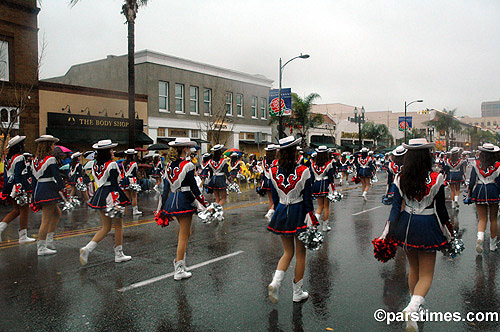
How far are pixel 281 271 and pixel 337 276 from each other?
163 centimetres

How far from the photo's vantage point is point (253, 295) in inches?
205

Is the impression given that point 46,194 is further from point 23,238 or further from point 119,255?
point 119,255

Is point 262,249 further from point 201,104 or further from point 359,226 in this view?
point 201,104

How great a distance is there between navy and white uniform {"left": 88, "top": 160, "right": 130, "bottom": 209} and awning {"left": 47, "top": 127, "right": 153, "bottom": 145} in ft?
57.5

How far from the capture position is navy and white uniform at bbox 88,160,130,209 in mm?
6531

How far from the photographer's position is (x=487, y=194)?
7137 millimetres

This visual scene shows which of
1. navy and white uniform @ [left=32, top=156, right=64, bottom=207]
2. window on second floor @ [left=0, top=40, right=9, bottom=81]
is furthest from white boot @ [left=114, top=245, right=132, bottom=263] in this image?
window on second floor @ [left=0, top=40, right=9, bottom=81]

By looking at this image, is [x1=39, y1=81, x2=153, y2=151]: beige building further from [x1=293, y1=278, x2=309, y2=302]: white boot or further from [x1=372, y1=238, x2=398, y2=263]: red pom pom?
[x1=372, y1=238, x2=398, y2=263]: red pom pom

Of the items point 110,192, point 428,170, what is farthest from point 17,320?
point 428,170

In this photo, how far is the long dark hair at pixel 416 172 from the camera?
4.09 metres

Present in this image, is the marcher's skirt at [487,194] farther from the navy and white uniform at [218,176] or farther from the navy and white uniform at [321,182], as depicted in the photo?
the navy and white uniform at [218,176]

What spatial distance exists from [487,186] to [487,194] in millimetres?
145

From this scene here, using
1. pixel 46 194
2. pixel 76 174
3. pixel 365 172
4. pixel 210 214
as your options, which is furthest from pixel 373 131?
pixel 210 214

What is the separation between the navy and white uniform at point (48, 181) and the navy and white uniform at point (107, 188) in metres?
1.12
